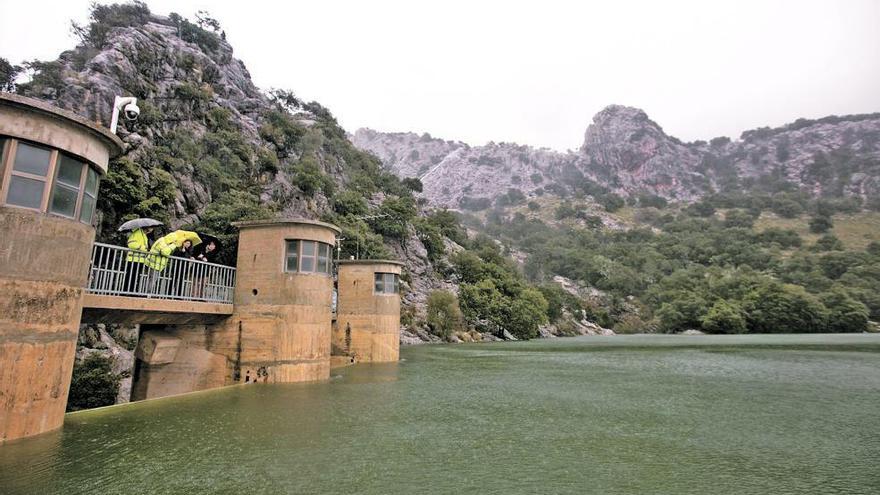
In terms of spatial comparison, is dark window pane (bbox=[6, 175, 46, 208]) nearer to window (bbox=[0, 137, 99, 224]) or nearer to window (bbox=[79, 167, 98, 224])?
window (bbox=[0, 137, 99, 224])

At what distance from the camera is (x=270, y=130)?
192 feet

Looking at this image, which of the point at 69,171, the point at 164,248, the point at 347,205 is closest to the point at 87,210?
the point at 69,171

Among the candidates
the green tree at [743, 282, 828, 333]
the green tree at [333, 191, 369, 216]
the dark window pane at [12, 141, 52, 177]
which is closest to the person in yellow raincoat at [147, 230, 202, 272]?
the dark window pane at [12, 141, 52, 177]

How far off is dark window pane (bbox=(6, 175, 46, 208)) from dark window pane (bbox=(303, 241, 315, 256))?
7.48 meters

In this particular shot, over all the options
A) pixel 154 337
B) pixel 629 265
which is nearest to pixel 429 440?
pixel 154 337

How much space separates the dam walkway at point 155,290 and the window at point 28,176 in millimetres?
2321

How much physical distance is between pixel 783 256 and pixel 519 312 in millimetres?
84898

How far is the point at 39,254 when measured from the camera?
6879 mm

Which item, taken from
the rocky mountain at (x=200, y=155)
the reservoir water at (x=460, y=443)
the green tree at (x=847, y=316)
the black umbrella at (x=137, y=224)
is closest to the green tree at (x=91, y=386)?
the rocky mountain at (x=200, y=155)

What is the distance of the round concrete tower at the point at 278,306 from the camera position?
13.5 metres

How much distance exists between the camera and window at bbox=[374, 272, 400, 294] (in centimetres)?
2208

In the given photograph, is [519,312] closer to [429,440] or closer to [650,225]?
[429,440]

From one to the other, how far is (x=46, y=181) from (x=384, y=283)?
15.8 meters

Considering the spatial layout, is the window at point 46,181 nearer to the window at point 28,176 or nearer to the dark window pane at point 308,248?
the window at point 28,176
